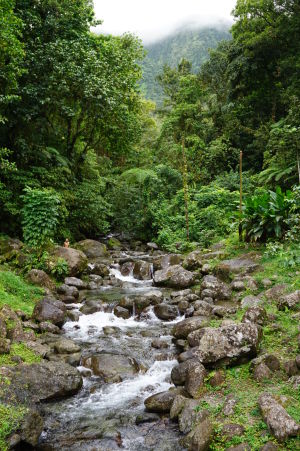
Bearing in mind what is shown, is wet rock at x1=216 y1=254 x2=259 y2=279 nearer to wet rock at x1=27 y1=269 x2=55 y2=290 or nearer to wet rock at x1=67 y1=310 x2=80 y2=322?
wet rock at x1=67 y1=310 x2=80 y2=322

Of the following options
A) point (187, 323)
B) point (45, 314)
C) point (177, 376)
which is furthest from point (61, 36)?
point (177, 376)

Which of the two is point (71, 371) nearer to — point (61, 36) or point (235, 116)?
point (61, 36)

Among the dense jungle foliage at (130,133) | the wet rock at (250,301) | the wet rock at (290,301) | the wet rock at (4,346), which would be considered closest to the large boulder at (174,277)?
the dense jungle foliage at (130,133)

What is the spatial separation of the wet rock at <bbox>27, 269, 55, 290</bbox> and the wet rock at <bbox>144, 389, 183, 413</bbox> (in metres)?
5.95

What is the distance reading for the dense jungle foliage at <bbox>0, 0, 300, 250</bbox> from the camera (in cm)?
1309

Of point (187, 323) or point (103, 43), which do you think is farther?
point (103, 43)

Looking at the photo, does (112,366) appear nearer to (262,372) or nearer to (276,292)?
(262,372)

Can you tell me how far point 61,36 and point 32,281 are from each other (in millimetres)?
11398

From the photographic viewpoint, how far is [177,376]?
21.4ft

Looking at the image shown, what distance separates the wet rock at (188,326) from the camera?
8086 millimetres

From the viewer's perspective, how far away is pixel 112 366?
24.0ft

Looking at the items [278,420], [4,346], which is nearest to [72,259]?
[4,346]

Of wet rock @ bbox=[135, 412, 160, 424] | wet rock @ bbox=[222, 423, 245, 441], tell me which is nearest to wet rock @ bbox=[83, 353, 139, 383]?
wet rock @ bbox=[135, 412, 160, 424]

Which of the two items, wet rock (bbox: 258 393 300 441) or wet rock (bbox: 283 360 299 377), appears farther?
wet rock (bbox: 283 360 299 377)
